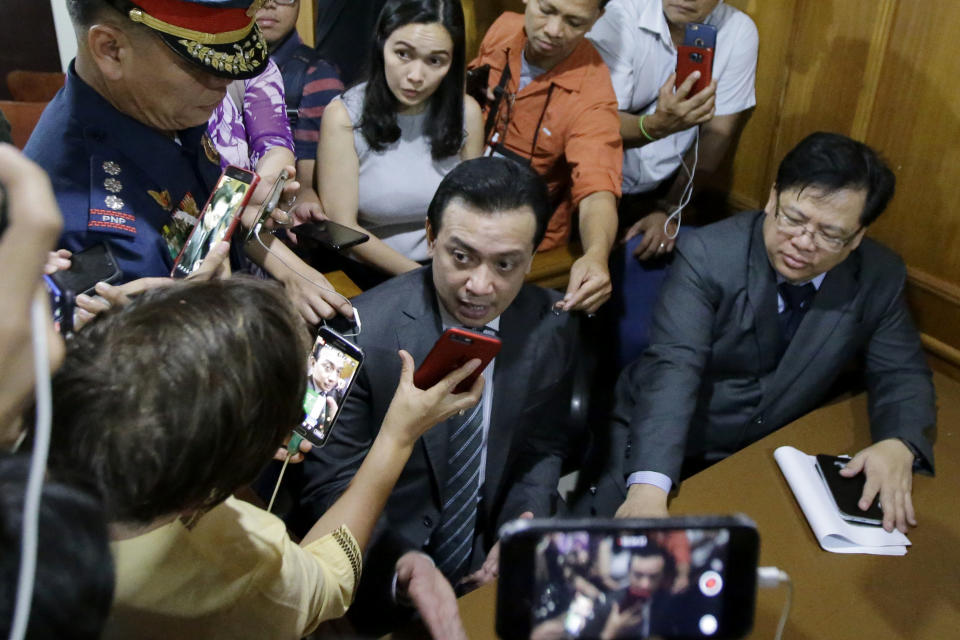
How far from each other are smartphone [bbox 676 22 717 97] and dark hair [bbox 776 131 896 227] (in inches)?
18.6

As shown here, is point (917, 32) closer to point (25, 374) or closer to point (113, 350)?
point (113, 350)

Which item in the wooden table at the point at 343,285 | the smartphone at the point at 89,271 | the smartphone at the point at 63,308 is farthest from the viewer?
the wooden table at the point at 343,285

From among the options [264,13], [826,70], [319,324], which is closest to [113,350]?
[319,324]

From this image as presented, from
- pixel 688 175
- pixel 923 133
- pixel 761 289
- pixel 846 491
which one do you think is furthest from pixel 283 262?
pixel 923 133

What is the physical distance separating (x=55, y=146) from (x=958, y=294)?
2055mm

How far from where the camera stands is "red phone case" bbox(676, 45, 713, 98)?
2145mm

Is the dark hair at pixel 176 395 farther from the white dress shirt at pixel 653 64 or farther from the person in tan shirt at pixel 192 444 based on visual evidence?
the white dress shirt at pixel 653 64

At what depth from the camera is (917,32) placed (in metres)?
2.10

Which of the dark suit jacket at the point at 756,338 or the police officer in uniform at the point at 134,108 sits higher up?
the police officer in uniform at the point at 134,108

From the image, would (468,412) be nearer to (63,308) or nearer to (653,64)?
(63,308)

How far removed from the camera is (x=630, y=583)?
2.63ft

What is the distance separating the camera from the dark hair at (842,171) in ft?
5.72

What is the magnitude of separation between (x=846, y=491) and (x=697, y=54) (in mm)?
1181

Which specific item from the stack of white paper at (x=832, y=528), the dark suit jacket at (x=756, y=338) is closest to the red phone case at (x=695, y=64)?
the dark suit jacket at (x=756, y=338)
